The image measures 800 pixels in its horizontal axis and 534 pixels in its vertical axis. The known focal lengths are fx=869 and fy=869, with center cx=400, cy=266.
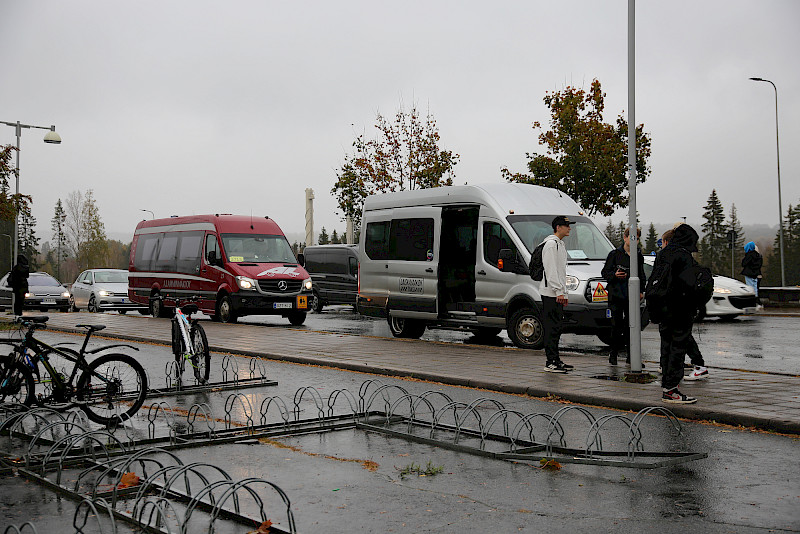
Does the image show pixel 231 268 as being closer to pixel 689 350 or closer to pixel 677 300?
pixel 689 350

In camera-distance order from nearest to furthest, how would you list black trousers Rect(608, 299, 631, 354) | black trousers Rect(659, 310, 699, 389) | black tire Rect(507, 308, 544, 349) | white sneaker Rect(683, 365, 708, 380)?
black trousers Rect(659, 310, 699, 389)
white sneaker Rect(683, 365, 708, 380)
black trousers Rect(608, 299, 631, 354)
black tire Rect(507, 308, 544, 349)

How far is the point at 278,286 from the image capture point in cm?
2214

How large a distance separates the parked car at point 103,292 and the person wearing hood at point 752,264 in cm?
1921

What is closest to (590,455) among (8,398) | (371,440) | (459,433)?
(459,433)

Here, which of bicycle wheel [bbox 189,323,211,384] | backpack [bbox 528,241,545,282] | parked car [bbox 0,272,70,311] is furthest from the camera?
parked car [bbox 0,272,70,311]

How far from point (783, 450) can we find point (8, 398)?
7403 mm

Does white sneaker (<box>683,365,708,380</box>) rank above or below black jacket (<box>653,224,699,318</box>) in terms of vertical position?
below

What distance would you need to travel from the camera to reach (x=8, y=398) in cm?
903

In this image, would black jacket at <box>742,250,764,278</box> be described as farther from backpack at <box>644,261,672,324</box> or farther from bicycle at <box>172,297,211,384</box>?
bicycle at <box>172,297,211,384</box>

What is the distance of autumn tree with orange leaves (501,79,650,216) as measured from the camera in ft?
125

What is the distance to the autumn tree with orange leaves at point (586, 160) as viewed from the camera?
37969mm

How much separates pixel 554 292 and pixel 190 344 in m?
4.71

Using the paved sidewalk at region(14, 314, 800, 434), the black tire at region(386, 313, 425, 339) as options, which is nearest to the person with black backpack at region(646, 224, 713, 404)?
the paved sidewalk at region(14, 314, 800, 434)

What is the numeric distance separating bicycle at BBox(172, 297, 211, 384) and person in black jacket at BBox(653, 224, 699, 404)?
5.45 metres
